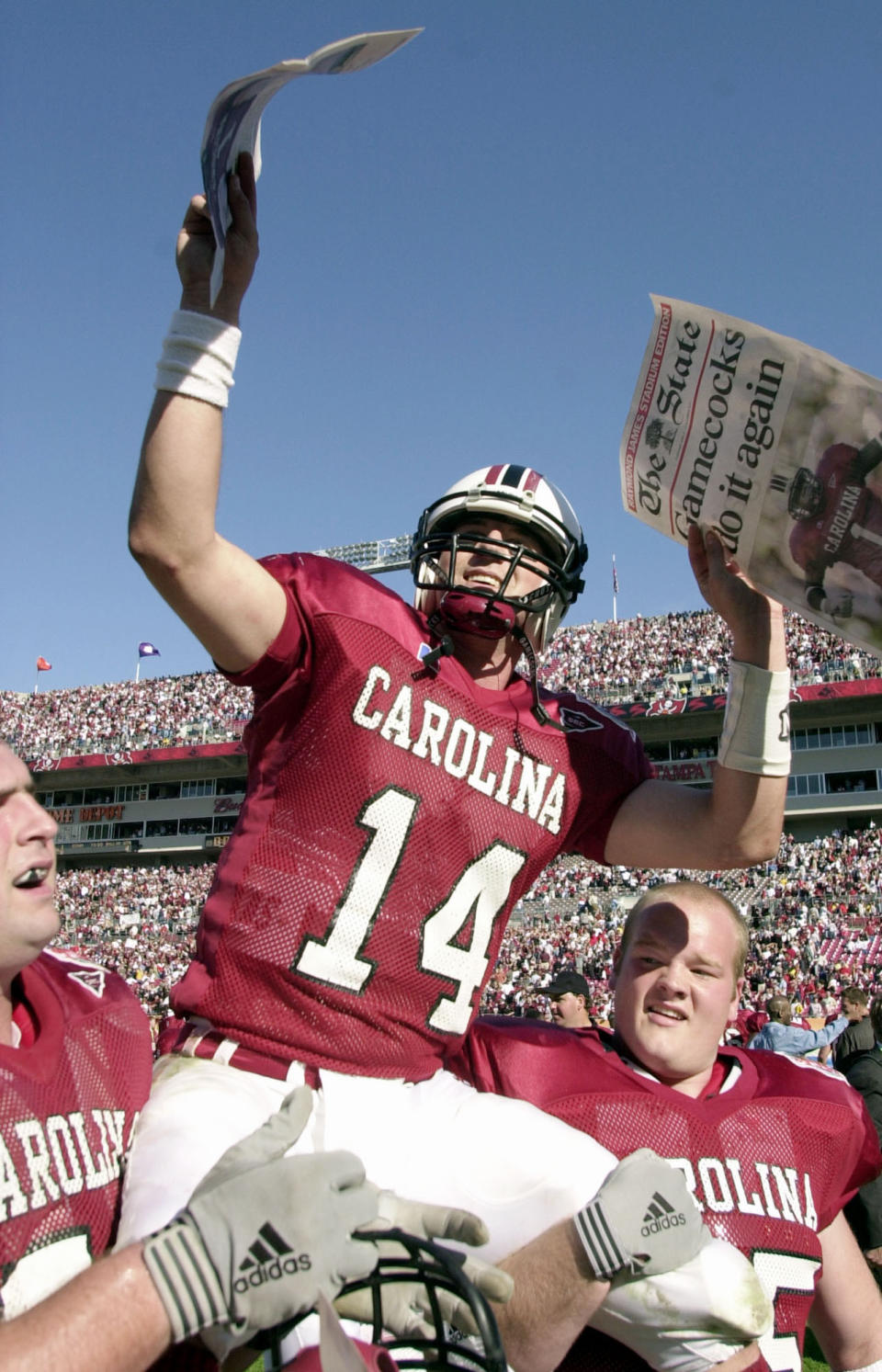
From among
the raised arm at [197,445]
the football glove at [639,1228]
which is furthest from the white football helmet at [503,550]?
the football glove at [639,1228]

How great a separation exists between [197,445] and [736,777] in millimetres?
1550

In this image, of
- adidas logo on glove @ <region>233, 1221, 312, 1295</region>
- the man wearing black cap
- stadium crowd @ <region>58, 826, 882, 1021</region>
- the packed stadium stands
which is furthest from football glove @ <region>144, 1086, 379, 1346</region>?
stadium crowd @ <region>58, 826, 882, 1021</region>

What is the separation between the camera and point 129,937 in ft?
116

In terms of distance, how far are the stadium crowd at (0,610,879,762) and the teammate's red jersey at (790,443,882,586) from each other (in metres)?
32.0

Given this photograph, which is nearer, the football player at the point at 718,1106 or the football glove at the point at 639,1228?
the football glove at the point at 639,1228

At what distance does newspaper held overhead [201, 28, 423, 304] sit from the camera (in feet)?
6.20

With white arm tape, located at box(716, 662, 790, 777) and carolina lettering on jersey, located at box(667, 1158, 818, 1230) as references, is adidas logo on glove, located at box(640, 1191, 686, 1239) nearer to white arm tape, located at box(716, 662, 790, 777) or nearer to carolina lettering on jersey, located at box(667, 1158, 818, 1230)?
carolina lettering on jersey, located at box(667, 1158, 818, 1230)

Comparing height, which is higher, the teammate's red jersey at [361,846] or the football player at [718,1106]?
the teammate's red jersey at [361,846]

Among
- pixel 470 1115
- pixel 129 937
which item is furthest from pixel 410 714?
pixel 129 937

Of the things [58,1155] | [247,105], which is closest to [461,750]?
[58,1155]

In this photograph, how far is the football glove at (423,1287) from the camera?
1690 mm

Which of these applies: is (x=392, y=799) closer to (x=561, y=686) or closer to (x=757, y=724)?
(x=757, y=724)

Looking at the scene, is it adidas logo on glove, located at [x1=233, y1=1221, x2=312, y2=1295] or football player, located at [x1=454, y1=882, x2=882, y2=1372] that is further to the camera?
football player, located at [x1=454, y1=882, x2=882, y2=1372]

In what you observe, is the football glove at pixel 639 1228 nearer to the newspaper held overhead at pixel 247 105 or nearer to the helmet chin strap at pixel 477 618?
the helmet chin strap at pixel 477 618
